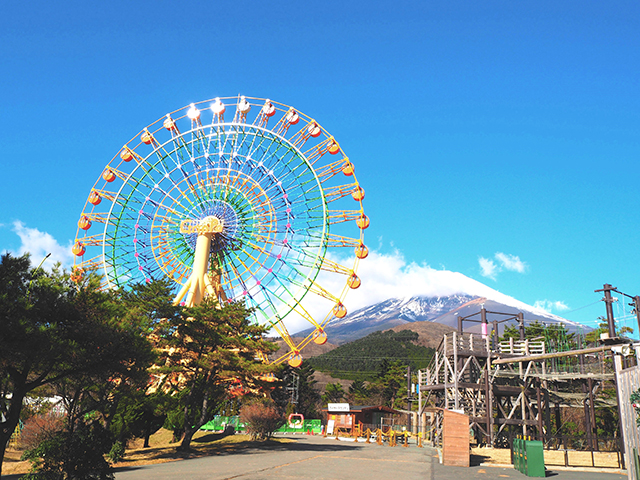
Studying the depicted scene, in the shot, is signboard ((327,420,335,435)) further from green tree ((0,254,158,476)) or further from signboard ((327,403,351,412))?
green tree ((0,254,158,476))

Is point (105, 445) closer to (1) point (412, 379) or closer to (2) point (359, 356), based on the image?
(1) point (412, 379)

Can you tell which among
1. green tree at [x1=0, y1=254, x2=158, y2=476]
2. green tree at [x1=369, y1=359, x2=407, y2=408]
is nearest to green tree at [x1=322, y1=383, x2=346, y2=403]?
green tree at [x1=369, y1=359, x2=407, y2=408]

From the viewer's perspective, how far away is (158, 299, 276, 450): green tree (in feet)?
86.6

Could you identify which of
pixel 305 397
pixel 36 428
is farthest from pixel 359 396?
pixel 36 428

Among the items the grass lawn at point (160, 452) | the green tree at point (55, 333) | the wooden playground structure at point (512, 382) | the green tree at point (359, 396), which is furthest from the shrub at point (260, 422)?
the green tree at point (359, 396)

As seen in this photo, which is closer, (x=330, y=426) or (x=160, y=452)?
(x=160, y=452)

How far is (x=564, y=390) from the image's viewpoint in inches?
1342

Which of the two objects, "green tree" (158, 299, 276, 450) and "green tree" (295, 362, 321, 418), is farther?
"green tree" (295, 362, 321, 418)

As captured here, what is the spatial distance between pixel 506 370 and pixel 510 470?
36.1 ft

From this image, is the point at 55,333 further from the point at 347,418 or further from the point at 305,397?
the point at 305,397

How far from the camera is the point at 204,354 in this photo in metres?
27.2

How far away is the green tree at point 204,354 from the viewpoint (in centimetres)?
2639

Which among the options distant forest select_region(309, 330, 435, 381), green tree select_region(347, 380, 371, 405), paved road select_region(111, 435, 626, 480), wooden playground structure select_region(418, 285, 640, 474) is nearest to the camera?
paved road select_region(111, 435, 626, 480)

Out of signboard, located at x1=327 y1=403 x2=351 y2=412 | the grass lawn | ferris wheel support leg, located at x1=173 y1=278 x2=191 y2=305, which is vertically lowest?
the grass lawn
